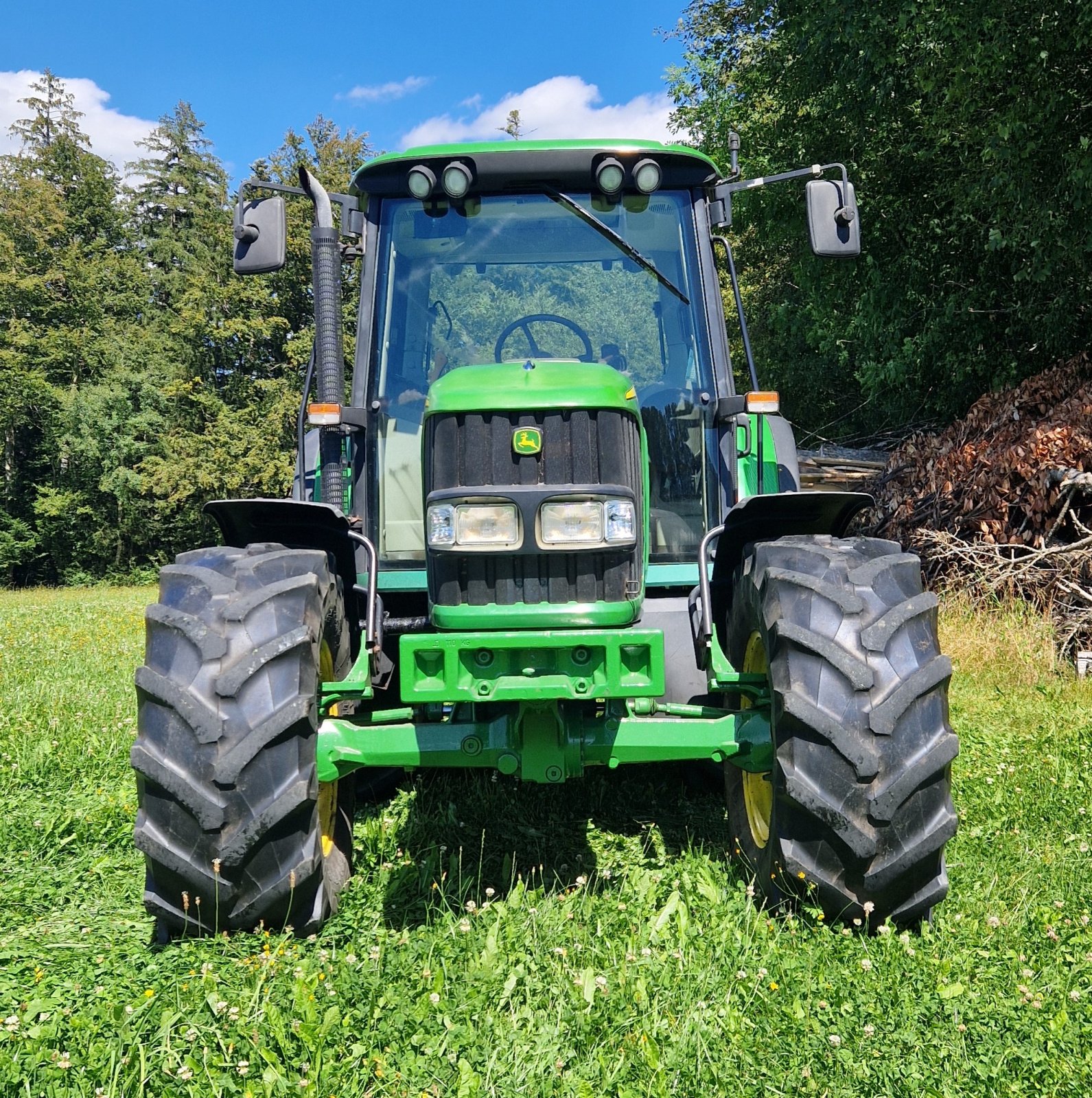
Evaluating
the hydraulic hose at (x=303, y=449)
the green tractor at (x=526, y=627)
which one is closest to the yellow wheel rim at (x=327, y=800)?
the green tractor at (x=526, y=627)

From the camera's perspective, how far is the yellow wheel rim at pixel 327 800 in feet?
11.3

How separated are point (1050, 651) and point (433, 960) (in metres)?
5.26

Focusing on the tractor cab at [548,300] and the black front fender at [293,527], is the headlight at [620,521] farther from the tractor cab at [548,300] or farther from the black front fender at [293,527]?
the black front fender at [293,527]

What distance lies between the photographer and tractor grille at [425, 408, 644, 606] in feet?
10.3

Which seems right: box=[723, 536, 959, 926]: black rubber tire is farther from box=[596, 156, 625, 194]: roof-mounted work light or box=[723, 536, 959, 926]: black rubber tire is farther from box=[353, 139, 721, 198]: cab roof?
box=[353, 139, 721, 198]: cab roof

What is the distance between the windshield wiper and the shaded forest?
18.2 feet

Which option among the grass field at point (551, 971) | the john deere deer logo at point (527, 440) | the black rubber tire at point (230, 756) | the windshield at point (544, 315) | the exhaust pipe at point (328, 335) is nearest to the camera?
the grass field at point (551, 971)

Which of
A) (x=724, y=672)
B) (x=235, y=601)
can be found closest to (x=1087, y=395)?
(x=724, y=672)

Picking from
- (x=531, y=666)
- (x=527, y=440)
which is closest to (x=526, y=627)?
(x=531, y=666)

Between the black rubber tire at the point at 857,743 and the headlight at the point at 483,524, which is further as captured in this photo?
the headlight at the point at 483,524

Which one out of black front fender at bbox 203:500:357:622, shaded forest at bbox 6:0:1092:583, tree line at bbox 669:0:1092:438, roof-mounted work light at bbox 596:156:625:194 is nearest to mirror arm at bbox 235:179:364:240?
roof-mounted work light at bbox 596:156:625:194

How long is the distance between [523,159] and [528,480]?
1.56 meters

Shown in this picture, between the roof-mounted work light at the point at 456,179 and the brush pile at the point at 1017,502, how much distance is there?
5.32m

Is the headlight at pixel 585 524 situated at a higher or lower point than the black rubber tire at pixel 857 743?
higher
